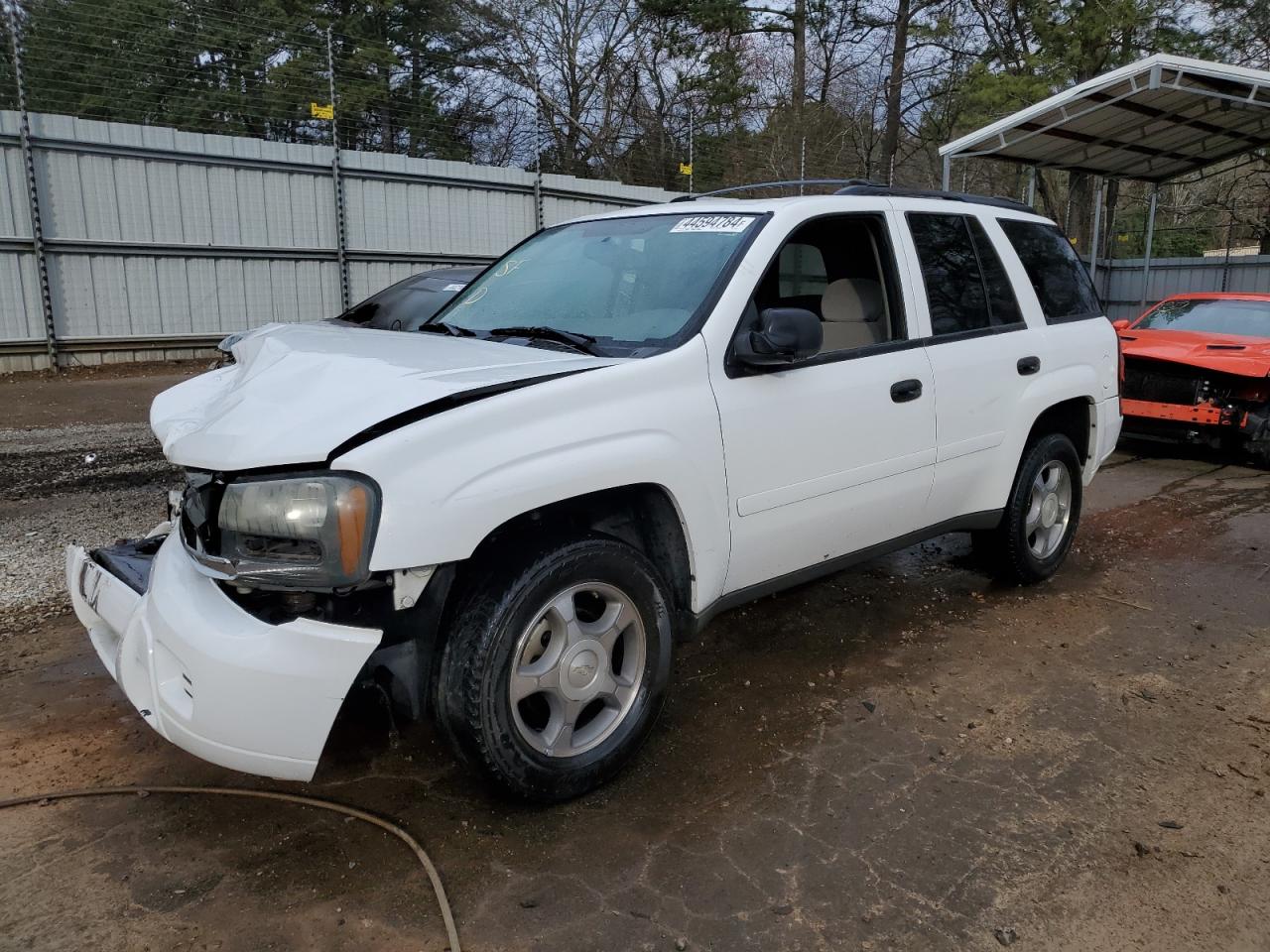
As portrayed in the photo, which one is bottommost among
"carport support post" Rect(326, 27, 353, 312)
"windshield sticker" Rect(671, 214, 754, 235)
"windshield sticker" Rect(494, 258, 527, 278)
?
"windshield sticker" Rect(494, 258, 527, 278)

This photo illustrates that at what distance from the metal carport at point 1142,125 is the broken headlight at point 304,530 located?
10116mm

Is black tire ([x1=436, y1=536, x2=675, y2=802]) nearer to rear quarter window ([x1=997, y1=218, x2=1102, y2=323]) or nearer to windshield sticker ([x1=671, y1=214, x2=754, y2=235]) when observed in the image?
windshield sticker ([x1=671, y1=214, x2=754, y2=235])

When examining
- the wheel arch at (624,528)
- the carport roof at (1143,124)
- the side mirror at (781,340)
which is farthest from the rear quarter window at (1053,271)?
the carport roof at (1143,124)

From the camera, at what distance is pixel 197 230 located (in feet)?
A: 43.2

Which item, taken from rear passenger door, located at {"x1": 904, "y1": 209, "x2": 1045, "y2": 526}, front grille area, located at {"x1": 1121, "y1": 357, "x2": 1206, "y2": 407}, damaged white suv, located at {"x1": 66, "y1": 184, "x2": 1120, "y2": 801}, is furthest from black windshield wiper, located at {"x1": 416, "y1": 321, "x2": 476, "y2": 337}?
front grille area, located at {"x1": 1121, "y1": 357, "x2": 1206, "y2": 407}

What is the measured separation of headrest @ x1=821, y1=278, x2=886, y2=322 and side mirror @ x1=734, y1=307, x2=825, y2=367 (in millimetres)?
865

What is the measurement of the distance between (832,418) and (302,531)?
1.94 metres

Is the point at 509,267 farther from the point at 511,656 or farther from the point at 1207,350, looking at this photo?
the point at 1207,350

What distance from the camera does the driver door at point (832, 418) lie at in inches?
129

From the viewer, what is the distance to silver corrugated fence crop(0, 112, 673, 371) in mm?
11922

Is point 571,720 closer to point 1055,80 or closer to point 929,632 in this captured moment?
point 929,632

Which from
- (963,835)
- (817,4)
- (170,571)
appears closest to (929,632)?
(963,835)

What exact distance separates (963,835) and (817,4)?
1009 inches

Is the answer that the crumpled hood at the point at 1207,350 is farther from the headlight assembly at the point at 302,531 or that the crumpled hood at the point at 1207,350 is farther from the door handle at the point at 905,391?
the headlight assembly at the point at 302,531
